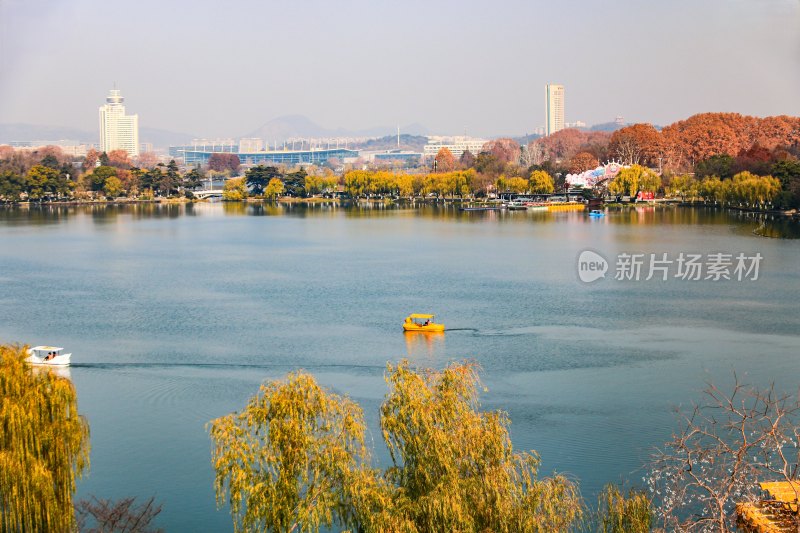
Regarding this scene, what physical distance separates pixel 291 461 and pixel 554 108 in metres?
111

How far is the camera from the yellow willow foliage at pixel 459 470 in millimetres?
4148

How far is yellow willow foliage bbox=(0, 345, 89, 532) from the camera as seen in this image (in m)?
4.61

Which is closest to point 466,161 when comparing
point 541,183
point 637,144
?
point 637,144

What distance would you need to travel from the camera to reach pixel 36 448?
4.70 m

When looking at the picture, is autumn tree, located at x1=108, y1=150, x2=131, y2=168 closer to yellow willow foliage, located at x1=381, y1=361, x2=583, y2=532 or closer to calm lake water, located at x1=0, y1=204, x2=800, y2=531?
calm lake water, located at x1=0, y1=204, x2=800, y2=531

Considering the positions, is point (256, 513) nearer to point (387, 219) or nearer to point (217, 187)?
point (387, 219)

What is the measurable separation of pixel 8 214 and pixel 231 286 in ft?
72.0

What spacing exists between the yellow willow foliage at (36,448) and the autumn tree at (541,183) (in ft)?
106

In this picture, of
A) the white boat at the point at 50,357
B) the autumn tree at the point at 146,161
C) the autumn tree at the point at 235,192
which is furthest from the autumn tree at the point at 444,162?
the white boat at the point at 50,357

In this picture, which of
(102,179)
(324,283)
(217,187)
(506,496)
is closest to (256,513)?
(506,496)

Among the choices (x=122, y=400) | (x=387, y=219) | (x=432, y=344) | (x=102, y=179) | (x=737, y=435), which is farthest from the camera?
(x=102, y=179)

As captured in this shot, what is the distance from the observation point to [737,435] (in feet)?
22.7

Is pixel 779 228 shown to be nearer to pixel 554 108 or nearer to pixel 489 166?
pixel 489 166

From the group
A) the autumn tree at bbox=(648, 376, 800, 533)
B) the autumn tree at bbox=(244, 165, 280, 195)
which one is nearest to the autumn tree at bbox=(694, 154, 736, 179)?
the autumn tree at bbox=(244, 165, 280, 195)
